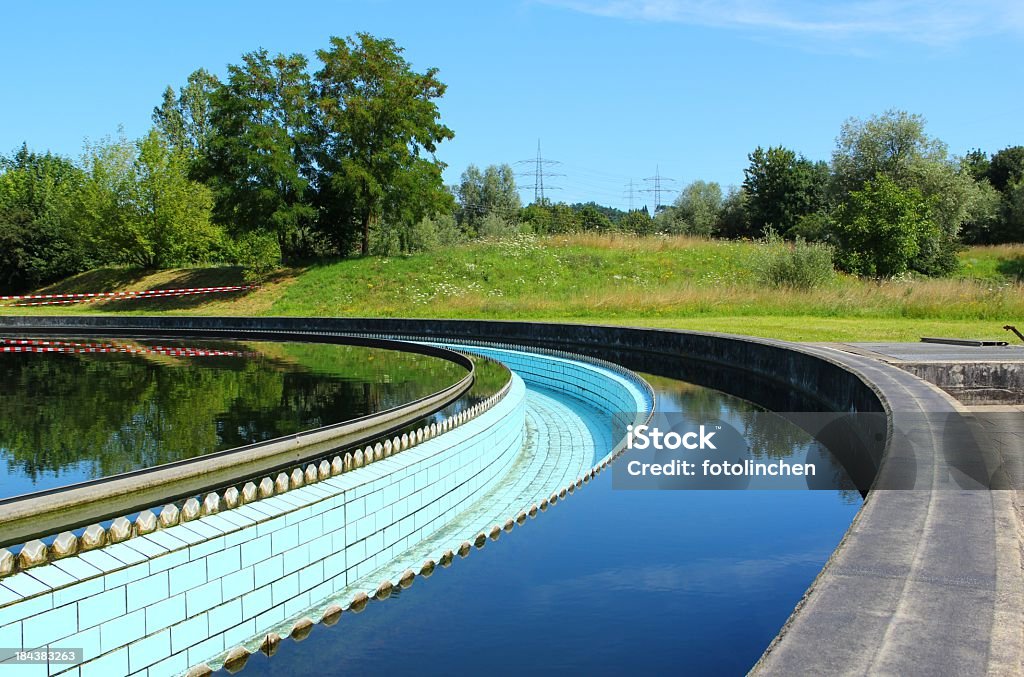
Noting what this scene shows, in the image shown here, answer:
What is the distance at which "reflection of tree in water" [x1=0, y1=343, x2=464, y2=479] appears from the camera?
9.92 m

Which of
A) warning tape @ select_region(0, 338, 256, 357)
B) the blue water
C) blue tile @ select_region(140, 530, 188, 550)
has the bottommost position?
the blue water

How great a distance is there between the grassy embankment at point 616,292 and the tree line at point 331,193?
9.49ft

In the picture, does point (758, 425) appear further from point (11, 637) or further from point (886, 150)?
point (886, 150)

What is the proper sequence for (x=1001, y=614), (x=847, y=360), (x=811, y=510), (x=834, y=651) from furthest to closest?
1. (x=847, y=360)
2. (x=811, y=510)
3. (x=1001, y=614)
4. (x=834, y=651)

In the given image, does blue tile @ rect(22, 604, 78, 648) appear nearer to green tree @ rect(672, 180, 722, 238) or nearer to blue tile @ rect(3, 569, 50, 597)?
blue tile @ rect(3, 569, 50, 597)

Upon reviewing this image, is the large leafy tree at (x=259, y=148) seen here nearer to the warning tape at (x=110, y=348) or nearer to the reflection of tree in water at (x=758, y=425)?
the warning tape at (x=110, y=348)

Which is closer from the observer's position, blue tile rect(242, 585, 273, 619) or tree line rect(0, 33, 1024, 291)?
blue tile rect(242, 585, 273, 619)

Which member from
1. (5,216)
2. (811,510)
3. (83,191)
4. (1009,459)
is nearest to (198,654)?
(811,510)

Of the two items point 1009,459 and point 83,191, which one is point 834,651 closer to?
point 1009,459

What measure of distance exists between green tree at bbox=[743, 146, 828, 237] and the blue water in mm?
62736

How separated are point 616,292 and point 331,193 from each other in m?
20.0

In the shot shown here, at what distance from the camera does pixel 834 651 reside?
3631mm

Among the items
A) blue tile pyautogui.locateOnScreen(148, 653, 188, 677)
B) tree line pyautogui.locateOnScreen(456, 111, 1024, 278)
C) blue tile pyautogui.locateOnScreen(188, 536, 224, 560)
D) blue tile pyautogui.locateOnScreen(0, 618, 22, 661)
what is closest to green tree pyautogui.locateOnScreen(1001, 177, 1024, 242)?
tree line pyautogui.locateOnScreen(456, 111, 1024, 278)

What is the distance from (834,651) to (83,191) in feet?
192
